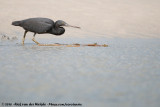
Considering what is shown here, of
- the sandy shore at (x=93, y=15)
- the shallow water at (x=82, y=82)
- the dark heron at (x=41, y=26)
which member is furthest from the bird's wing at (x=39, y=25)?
→ the shallow water at (x=82, y=82)

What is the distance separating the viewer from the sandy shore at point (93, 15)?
12984 mm

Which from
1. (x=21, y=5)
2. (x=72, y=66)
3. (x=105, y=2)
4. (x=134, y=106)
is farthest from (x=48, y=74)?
(x=105, y=2)

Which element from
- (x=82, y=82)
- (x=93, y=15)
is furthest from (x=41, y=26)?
(x=93, y=15)

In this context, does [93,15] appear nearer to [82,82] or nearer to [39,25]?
[39,25]

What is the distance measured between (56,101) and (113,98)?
0.59 meters

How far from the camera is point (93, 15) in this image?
50.1ft

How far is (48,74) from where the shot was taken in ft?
13.9

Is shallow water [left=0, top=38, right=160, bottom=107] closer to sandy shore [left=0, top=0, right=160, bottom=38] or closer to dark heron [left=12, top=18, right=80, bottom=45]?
dark heron [left=12, top=18, right=80, bottom=45]

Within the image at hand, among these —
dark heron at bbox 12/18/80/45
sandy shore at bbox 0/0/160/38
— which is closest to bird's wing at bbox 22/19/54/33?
dark heron at bbox 12/18/80/45

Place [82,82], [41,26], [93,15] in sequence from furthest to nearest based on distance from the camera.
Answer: [93,15] → [41,26] → [82,82]

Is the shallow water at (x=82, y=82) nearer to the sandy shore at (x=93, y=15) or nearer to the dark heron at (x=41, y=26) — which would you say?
the dark heron at (x=41, y=26)

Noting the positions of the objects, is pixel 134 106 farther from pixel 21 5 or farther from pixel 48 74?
pixel 21 5

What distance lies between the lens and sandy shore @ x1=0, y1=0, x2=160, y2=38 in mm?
12984

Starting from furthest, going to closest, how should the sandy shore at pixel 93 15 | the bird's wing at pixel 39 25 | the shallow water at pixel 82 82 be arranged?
the sandy shore at pixel 93 15, the bird's wing at pixel 39 25, the shallow water at pixel 82 82
